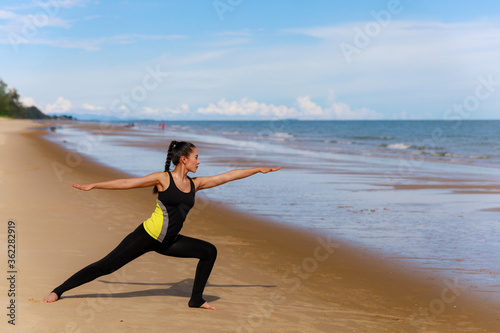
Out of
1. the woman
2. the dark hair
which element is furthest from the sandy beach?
the dark hair

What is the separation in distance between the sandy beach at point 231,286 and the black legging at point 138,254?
8.0 inches

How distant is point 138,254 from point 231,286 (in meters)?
1.76

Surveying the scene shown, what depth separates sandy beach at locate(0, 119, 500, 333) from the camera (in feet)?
16.8

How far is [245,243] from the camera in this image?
30.2 feet

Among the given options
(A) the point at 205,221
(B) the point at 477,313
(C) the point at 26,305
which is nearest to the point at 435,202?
(A) the point at 205,221

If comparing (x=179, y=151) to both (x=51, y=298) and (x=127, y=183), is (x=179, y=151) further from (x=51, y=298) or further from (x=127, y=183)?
(x=51, y=298)

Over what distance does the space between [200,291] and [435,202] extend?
10.3 meters

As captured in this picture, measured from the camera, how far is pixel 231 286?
6641 mm

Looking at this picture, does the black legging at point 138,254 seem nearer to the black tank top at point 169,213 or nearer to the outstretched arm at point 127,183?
the black tank top at point 169,213

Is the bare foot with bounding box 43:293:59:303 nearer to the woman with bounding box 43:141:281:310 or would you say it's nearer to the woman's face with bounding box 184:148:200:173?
the woman with bounding box 43:141:281:310

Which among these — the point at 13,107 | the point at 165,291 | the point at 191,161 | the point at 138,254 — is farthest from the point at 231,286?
the point at 13,107

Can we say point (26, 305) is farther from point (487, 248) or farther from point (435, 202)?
point (435, 202)

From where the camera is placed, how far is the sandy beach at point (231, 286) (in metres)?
5.12

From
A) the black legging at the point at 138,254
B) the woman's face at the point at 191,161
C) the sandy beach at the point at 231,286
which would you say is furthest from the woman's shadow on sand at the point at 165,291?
the woman's face at the point at 191,161
